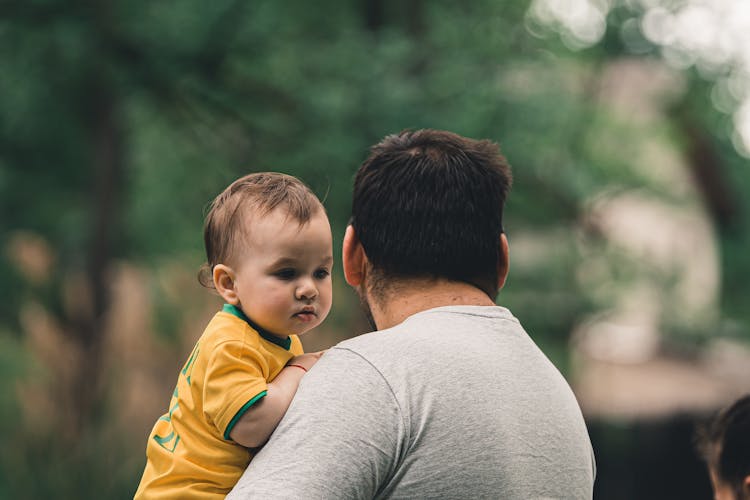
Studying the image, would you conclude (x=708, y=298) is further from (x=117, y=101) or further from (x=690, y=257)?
(x=117, y=101)

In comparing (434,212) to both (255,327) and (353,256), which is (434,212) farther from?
(255,327)

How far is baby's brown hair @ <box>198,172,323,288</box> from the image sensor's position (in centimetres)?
186

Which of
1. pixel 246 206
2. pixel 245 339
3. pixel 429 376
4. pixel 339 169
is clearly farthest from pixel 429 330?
pixel 339 169

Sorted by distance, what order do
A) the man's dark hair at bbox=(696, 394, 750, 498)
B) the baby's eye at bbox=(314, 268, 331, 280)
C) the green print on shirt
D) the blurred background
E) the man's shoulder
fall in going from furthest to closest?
the blurred background, the man's dark hair at bbox=(696, 394, 750, 498), the baby's eye at bbox=(314, 268, 331, 280), the green print on shirt, the man's shoulder

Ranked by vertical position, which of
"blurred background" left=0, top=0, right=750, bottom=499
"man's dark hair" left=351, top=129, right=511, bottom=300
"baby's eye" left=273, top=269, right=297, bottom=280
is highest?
"man's dark hair" left=351, top=129, right=511, bottom=300

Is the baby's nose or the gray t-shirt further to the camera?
the baby's nose

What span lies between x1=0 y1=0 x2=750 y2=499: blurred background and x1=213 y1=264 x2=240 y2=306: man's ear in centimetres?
379

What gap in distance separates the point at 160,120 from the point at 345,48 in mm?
2997

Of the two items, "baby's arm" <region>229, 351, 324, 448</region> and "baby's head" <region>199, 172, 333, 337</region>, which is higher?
"baby's head" <region>199, 172, 333, 337</region>

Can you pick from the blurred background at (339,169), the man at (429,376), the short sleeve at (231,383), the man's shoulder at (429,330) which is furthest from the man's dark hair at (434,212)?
the blurred background at (339,169)

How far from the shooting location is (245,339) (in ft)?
5.90

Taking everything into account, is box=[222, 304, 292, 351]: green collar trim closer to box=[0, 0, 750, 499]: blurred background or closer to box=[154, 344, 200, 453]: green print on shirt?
box=[154, 344, 200, 453]: green print on shirt

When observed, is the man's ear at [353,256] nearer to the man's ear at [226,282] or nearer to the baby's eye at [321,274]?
the baby's eye at [321,274]

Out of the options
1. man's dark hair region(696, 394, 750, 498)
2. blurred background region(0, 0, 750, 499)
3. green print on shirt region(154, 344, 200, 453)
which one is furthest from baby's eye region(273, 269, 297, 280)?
blurred background region(0, 0, 750, 499)
